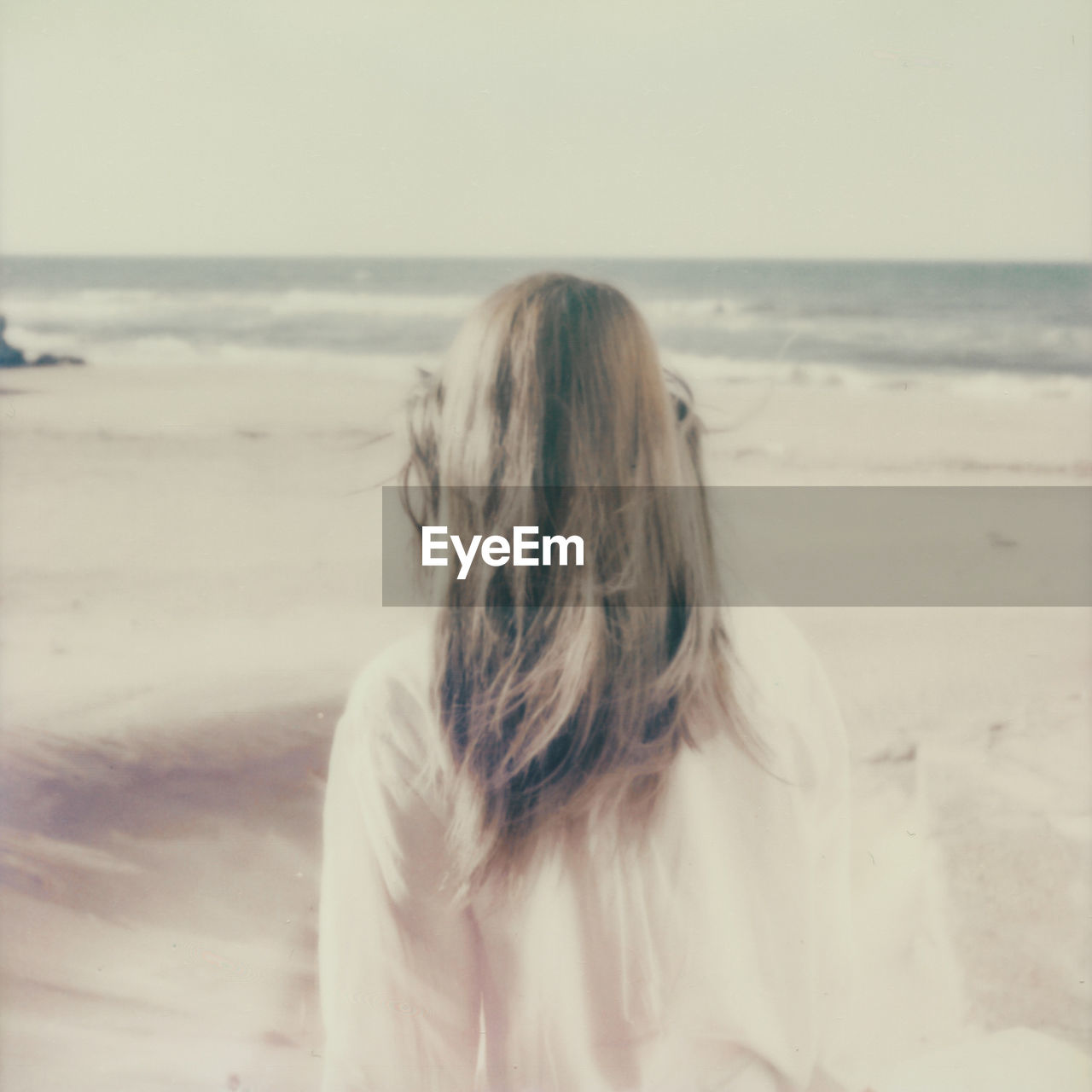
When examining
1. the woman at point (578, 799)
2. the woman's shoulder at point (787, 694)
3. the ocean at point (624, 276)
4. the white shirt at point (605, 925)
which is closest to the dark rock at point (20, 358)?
the ocean at point (624, 276)

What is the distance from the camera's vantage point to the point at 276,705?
126 centimetres

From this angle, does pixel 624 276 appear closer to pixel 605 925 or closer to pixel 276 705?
pixel 276 705

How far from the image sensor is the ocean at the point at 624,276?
121 cm

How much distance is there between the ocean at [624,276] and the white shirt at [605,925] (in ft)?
1.50

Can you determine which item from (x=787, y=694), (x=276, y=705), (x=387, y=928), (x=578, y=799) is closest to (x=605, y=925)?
(x=578, y=799)

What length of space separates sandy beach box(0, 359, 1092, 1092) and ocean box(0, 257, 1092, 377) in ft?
0.13

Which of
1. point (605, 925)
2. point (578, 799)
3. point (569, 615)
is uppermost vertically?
point (569, 615)

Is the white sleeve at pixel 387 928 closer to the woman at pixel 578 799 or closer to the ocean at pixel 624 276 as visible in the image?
the woman at pixel 578 799

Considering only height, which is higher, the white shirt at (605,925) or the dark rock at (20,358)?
the dark rock at (20,358)

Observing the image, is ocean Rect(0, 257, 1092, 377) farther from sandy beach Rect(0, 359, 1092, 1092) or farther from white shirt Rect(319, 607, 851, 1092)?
white shirt Rect(319, 607, 851, 1092)

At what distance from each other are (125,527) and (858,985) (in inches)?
55.2

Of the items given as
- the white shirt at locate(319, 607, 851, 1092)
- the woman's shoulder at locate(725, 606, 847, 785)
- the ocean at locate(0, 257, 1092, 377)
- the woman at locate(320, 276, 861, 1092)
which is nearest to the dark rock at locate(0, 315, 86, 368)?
the ocean at locate(0, 257, 1092, 377)

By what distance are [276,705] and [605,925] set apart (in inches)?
24.6

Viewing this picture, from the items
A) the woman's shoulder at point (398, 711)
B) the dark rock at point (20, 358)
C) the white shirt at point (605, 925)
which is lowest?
the white shirt at point (605, 925)
